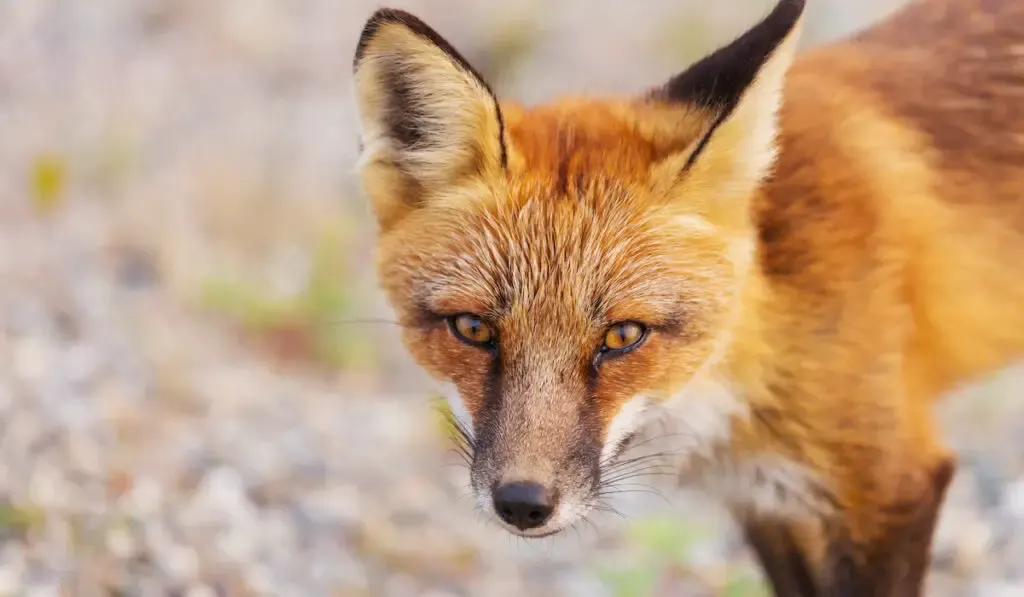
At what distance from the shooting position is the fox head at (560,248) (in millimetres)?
2012

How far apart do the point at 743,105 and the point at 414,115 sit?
0.70 meters

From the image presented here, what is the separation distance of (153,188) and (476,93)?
393cm

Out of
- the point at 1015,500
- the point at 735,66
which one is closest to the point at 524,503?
the point at 735,66

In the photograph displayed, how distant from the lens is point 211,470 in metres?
3.62

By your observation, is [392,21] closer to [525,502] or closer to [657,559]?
[525,502]

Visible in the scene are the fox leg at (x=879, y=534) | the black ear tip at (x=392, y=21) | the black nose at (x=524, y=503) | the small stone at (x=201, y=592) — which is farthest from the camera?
the small stone at (x=201, y=592)

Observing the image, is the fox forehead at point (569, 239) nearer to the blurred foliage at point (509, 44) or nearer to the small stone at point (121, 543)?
the small stone at point (121, 543)

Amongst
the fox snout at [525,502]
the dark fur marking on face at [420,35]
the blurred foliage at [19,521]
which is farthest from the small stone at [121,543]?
the dark fur marking on face at [420,35]

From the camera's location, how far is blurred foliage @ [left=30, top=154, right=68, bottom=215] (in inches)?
197

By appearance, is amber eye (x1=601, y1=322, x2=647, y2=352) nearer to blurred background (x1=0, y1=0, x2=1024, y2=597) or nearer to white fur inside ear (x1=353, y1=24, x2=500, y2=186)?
white fur inside ear (x1=353, y1=24, x2=500, y2=186)

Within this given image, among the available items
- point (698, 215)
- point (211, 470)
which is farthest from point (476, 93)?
point (211, 470)

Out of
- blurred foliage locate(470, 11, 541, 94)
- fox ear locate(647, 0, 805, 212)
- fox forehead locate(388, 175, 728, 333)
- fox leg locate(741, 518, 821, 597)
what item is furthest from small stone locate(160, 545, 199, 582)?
blurred foliage locate(470, 11, 541, 94)

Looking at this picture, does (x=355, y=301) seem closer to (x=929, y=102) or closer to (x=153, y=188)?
(x=153, y=188)

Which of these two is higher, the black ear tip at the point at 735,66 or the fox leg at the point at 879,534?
the black ear tip at the point at 735,66
